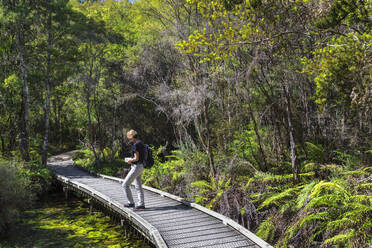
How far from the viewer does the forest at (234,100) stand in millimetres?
6383

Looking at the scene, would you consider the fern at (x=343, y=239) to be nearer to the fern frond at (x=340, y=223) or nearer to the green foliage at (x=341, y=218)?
the green foliage at (x=341, y=218)

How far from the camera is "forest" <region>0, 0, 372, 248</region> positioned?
6.38m

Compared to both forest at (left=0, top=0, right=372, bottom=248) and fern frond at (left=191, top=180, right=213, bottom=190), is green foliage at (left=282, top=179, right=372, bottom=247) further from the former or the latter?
fern frond at (left=191, top=180, right=213, bottom=190)

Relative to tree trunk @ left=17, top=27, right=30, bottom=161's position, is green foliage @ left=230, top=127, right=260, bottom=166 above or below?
below

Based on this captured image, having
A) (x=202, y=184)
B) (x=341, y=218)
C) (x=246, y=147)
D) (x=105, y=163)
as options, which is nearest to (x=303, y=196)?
(x=341, y=218)

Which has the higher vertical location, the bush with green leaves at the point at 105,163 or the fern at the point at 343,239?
the fern at the point at 343,239

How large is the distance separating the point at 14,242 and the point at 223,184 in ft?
19.6

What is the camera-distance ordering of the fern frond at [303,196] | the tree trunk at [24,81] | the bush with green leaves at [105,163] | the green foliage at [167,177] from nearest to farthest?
the fern frond at [303,196] → the green foliage at [167,177] → the tree trunk at [24,81] → the bush with green leaves at [105,163]

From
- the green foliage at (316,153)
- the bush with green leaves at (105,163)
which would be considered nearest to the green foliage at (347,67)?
the green foliage at (316,153)

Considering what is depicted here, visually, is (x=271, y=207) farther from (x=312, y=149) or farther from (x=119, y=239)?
(x=119, y=239)

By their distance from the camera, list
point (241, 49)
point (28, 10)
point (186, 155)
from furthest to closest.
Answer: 1. point (28, 10)
2. point (186, 155)
3. point (241, 49)

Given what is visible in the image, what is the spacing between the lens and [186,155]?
11.2 meters

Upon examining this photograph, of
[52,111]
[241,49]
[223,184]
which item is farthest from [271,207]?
[52,111]

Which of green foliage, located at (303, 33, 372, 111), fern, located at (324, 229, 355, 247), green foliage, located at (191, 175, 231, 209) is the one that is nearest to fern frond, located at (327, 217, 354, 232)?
fern, located at (324, 229, 355, 247)
